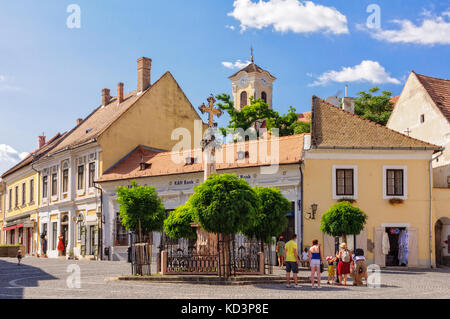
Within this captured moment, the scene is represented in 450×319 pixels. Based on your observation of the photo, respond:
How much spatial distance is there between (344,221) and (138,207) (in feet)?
28.8

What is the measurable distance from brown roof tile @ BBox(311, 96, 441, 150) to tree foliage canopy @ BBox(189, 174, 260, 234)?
1132cm

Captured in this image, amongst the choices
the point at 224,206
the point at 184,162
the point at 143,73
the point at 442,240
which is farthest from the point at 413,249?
the point at 143,73

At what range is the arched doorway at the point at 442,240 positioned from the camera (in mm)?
30000

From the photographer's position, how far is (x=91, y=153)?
3875 centimetres

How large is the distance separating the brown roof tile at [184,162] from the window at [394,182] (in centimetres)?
448

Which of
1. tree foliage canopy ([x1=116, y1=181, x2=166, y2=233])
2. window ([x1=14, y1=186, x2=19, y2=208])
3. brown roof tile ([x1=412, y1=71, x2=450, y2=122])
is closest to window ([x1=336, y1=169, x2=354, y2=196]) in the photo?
brown roof tile ([x1=412, y1=71, x2=450, y2=122])

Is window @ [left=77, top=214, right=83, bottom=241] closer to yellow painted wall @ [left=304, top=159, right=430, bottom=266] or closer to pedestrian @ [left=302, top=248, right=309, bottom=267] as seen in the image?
yellow painted wall @ [left=304, top=159, right=430, bottom=266]

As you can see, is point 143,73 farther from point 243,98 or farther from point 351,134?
point 243,98

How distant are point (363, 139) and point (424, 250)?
19.8ft

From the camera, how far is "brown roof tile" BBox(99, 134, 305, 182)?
30.2 m

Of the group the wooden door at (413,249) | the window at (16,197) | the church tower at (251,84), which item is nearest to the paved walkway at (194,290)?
the wooden door at (413,249)

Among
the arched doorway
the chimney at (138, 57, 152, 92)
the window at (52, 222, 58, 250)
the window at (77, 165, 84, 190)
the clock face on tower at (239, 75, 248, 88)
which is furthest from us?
the clock face on tower at (239, 75, 248, 88)
